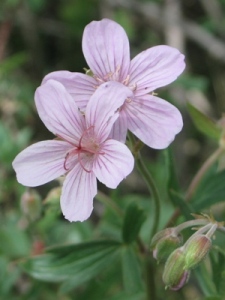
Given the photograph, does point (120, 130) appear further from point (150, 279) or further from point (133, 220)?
point (150, 279)

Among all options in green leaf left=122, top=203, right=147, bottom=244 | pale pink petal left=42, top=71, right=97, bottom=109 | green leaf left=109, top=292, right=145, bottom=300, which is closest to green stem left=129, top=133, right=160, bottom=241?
green leaf left=122, top=203, right=147, bottom=244

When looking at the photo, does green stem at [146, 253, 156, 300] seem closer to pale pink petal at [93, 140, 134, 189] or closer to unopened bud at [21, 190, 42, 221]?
unopened bud at [21, 190, 42, 221]

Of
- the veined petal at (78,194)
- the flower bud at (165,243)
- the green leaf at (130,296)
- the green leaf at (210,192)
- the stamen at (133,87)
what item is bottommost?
the green leaf at (130,296)

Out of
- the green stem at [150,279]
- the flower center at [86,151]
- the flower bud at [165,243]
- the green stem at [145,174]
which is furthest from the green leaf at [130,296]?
the flower center at [86,151]

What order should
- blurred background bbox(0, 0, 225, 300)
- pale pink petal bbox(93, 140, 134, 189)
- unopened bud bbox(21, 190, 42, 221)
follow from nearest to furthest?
pale pink petal bbox(93, 140, 134, 189) → unopened bud bbox(21, 190, 42, 221) → blurred background bbox(0, 0, 225, 300)

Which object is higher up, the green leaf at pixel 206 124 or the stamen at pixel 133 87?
the stamen at pixel 133 87

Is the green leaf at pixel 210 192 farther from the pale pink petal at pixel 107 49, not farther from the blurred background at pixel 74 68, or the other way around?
the blurred background at pixel 74 68

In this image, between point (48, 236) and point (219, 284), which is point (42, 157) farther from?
point (48, 236)
